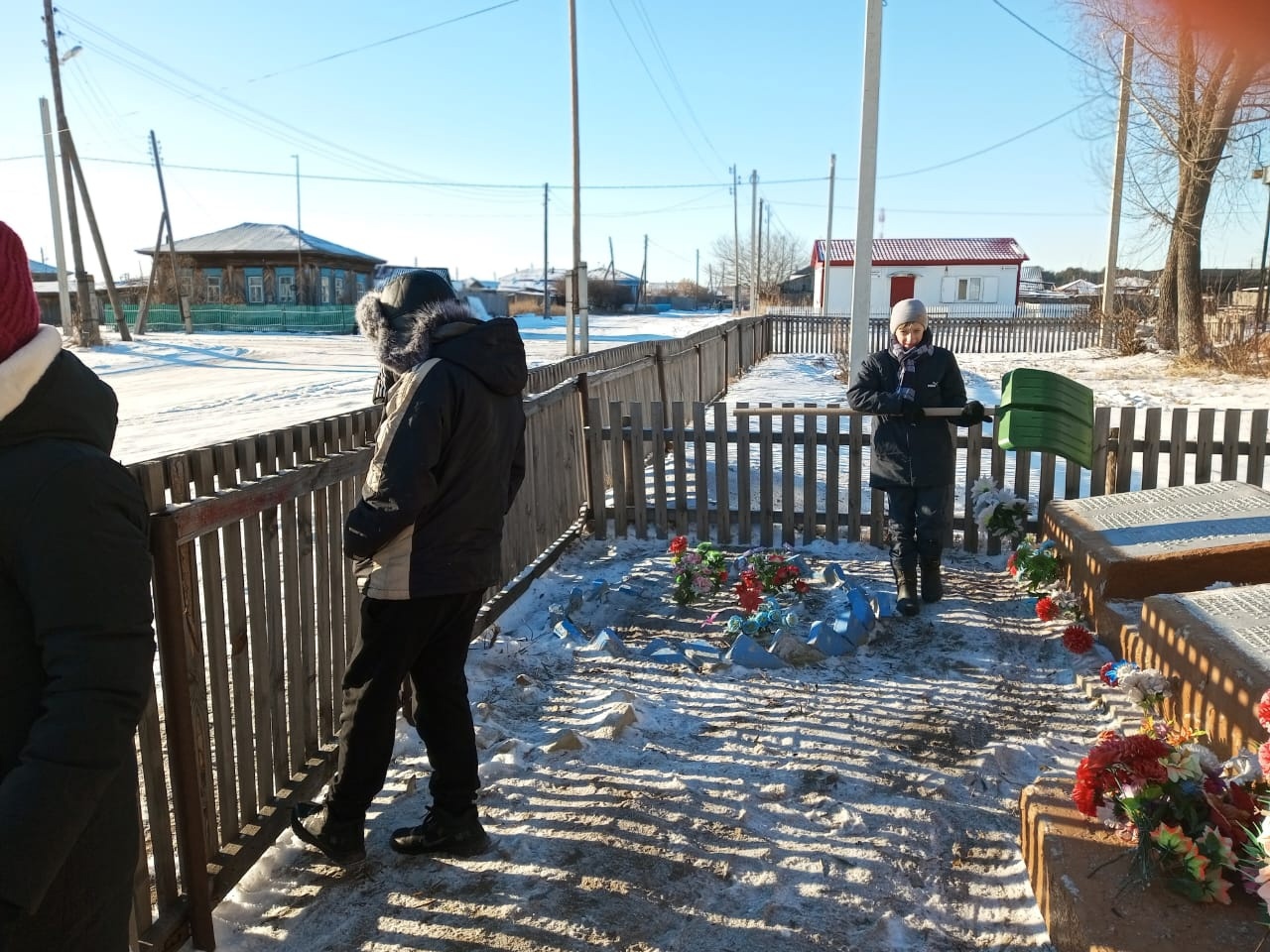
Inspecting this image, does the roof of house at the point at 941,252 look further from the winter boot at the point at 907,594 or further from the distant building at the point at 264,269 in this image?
the winter boot at the point at 907,594

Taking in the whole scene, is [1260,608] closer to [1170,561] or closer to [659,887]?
[1170,561]

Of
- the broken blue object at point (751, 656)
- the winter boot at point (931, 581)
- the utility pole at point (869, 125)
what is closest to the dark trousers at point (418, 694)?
the broken blue object at point (751, 656)

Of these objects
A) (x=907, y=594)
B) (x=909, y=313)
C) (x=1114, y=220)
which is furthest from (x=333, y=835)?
(x=1114, y=220)

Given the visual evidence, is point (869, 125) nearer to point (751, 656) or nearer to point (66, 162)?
point (751, 656)

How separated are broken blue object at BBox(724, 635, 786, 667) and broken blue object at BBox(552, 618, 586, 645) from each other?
76cm

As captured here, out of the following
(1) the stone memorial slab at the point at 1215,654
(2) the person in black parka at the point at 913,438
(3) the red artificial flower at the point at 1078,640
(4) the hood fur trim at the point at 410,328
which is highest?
(4) the hood fur trim at the point at 410,328

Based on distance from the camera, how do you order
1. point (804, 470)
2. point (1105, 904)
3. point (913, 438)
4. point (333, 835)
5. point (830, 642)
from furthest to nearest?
1. point (804, 470)
2. point (913, 438)
3. point (830, 642)
4. point (333, 835)
5. point (1105, 904)

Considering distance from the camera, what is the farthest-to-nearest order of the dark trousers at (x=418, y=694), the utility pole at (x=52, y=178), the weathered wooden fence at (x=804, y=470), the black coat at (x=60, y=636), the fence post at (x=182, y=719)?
the utility pole at (x=52, y=178), the weathered wooden fence at (x=804, y=470), the dark trousers at (x=418, y=694), the fence post at (x=182, y=719), the black coat at (x=60, y=636)

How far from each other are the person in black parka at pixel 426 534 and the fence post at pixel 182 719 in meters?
0.37

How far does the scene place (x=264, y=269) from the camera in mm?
47438

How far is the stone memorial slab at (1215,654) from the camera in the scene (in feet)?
10.0

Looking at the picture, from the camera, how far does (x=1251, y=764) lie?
8.62 feet

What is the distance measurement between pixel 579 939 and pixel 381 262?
53.1 meters

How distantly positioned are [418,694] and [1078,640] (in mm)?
3113
